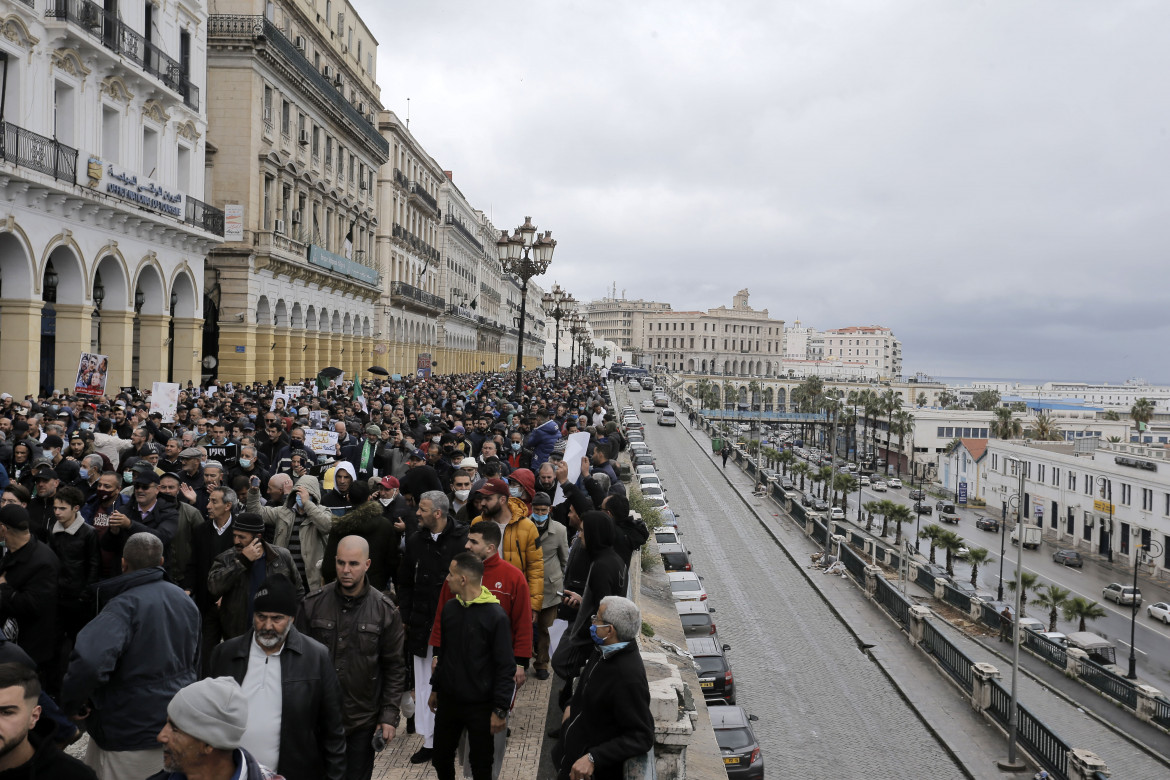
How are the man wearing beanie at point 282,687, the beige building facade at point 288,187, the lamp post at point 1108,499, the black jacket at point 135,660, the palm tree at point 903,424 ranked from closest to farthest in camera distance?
the man wearing beanie at point 282,687 → the black jacket at point 135,660 → the beige building facade at point 288,187 → the lamp post at point 1108,499 → the palm tree at point 903,424

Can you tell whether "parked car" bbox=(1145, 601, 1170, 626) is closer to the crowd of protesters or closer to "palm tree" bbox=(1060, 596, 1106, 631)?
"palm tree" bbox=(1060, 596, 1106, 631)

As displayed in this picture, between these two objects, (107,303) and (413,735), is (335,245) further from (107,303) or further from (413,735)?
(413,735)

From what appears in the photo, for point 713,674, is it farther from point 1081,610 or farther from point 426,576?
point 1081,610

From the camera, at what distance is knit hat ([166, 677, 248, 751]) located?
304 cm

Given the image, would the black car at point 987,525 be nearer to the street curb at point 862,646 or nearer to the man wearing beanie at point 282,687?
the street curb at point 862,646

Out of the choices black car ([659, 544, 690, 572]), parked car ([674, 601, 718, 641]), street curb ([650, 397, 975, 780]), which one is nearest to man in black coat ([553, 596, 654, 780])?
parked car ([674, 601, 718, 641])

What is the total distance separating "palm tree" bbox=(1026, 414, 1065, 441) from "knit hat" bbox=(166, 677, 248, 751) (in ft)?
327

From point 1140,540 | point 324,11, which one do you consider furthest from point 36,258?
point 1140,540

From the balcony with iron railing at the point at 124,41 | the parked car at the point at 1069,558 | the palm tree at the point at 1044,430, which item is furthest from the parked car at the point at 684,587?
the palm tree at the point at 1044,430

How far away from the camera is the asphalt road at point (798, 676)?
1744cm

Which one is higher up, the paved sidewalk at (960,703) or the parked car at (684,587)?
the parked car at (684,587)

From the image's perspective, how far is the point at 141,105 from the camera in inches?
925

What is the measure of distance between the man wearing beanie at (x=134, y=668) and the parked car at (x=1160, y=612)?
51624 mm

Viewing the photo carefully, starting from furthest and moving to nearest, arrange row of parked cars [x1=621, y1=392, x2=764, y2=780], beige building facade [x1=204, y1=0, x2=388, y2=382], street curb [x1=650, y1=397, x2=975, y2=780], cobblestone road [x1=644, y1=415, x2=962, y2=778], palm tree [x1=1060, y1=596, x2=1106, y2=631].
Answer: palm tree [x1=1060, y1=596, x2=1106, y2=631] < beige building facade [x1=204, y1=0, x2=388, y2=382] < street curb [x1=650, y1=397, x2=975, y2=780] < cobblestone road [x1=644, y1=415, x2=962, y2=778] < row of parked cars [x1=621, y1=392, x2=764, y2=780]
